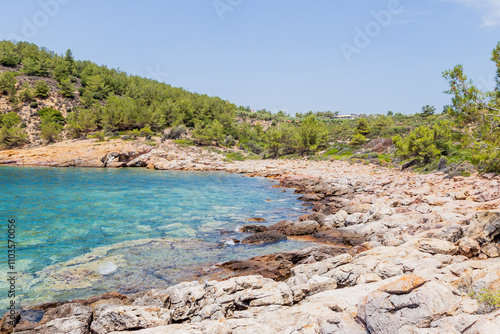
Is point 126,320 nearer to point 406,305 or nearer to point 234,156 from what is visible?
point 406,305

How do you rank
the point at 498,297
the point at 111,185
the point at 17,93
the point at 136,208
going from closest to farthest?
the point at 498,297, the point at 136,208, the point at 111,185, the point at 17,93

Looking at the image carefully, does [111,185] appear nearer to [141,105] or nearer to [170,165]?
[170,165]

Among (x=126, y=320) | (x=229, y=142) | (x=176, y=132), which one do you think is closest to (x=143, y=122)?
(x=176, y=132)

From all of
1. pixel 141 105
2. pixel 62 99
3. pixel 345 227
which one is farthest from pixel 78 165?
pixel 345 227

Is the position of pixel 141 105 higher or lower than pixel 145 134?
higher

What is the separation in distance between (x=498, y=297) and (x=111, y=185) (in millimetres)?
38536

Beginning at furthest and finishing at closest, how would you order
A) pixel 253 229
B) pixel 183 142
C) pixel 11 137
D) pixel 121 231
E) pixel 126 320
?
pixel 183 142
pixel 11 137
pixel 253 229
pixel 121 231
pixel 126 320

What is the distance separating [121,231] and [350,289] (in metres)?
15.5

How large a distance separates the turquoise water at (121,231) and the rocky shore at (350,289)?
1.72 metres

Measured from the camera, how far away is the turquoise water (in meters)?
12.0

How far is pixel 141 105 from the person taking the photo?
292 feet

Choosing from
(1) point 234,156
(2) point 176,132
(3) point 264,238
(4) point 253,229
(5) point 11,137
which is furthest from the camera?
(2) point 176,132

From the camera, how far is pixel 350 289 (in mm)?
7953

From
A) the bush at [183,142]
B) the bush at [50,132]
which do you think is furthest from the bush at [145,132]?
the bush at [50,132]
